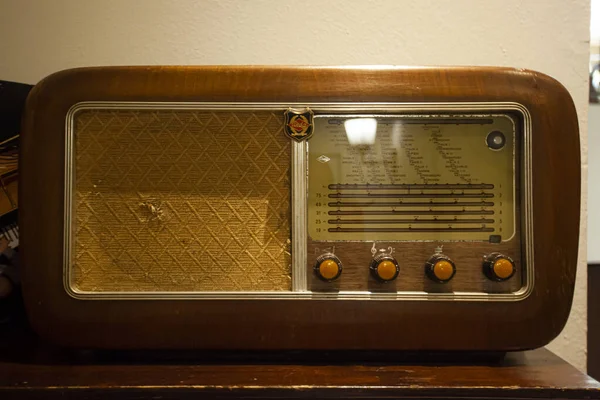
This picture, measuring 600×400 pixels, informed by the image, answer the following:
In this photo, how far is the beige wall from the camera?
104 cm

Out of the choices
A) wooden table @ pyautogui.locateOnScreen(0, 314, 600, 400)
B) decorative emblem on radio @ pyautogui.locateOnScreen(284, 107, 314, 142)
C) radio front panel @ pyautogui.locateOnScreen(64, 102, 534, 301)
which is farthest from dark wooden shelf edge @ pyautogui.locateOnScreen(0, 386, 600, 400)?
decorative emblem on radio @ pyautogui.locateOnScreen(284, 107, 314, 142)

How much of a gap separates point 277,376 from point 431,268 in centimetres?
26

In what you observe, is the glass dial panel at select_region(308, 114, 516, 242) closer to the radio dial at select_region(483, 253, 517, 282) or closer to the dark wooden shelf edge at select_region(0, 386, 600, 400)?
the radio dial at select_region(483, 253, 517, 282)

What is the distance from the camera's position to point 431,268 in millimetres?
666

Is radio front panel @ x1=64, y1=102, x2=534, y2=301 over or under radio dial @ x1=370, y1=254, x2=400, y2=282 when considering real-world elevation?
over

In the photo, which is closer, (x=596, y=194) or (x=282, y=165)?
(x=282, y=165)

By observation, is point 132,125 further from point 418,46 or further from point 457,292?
point 418,46

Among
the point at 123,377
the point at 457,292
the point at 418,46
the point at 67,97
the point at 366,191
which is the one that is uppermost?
the point at 418,46

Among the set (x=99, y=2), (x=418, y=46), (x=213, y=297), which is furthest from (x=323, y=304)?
(x=99, y=2)

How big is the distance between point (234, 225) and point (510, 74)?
0.45 meters

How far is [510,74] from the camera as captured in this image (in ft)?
2.23

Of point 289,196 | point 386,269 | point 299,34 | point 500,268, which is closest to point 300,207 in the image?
point 289,196

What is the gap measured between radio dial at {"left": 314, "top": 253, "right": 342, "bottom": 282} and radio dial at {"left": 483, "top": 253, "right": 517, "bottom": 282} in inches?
8.3

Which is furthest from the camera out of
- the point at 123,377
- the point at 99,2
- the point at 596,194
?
the point at 596,194
